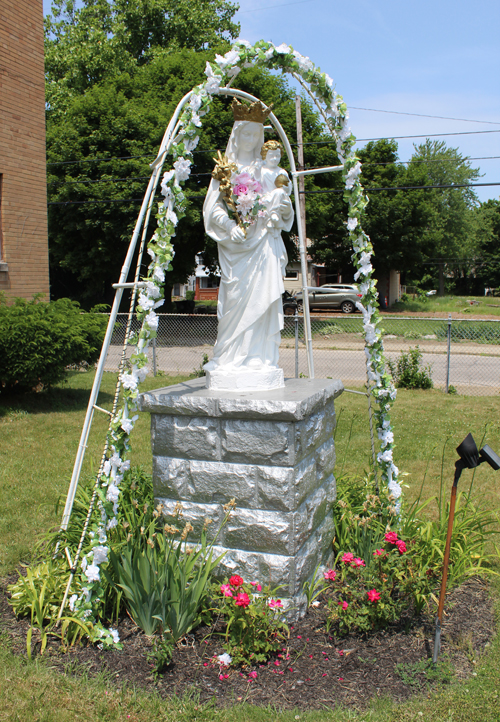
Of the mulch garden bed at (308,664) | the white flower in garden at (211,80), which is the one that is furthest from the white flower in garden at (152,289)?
the mulch garden bed at (308,664)

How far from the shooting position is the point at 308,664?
3.06 metres

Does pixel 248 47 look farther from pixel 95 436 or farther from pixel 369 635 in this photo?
pixel 95 436

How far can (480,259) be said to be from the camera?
53094 mm

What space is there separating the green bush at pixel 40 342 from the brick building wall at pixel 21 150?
3.77 ft

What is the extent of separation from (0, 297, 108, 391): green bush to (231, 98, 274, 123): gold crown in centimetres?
543

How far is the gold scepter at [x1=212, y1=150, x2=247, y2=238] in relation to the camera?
149 inches

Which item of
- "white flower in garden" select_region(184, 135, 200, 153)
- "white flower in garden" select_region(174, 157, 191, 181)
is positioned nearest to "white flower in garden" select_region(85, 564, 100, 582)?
"white flower in garden" select_region(174, 157, 191, 181)

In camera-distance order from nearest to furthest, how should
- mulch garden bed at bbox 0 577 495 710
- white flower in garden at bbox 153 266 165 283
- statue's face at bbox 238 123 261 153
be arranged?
1. mulch garden bed at bbox 0 577 495 710
2. white flower in garden at bbox 153 266 165 283
3. statue's face at bbox 238 123 261 153

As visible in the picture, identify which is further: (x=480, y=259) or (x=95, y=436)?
(x=480, y=259)

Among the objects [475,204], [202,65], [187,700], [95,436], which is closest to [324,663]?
[187,700]

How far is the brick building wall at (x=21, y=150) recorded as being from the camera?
9.21m

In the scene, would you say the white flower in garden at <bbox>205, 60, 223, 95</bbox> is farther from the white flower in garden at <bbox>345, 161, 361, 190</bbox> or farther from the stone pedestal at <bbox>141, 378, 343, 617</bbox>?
the stone pedestal at <bbox>141, 378, 343, 617</bbox>

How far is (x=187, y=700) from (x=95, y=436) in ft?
16.3

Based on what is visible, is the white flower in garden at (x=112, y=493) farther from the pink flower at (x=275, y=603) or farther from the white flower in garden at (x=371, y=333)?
the white flower in garden at (x=371, y=333)
